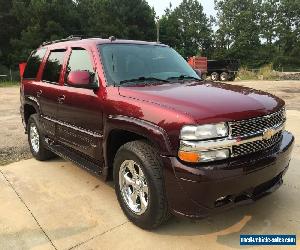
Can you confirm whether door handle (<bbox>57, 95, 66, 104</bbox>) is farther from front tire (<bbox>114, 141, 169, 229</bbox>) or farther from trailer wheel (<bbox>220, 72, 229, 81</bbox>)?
trailer wheel (<bbox>220, 72, 229, 81</bbox>)

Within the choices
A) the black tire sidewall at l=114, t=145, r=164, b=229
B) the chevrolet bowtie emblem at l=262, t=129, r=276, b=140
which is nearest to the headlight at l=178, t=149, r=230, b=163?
the black tire sidewall at l=114, t=145, r=164, b=229

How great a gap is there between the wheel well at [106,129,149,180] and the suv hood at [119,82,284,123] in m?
0.42

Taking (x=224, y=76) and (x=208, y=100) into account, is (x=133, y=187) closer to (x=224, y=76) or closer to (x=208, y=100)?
(x=208, y=100)

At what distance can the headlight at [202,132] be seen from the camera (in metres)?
3.17

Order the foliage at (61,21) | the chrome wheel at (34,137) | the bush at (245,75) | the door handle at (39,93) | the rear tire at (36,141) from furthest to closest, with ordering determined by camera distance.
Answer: the foliage at (61,21), the bush at (245,75), the chrome wheel at (34,137), the rear tire at (36,141), the door handle at (39,93)

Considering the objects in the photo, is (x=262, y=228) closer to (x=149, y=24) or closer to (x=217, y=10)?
(x=149, y=24)

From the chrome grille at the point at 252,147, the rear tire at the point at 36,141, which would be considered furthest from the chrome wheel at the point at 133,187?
the rear tire at the point at 36,141

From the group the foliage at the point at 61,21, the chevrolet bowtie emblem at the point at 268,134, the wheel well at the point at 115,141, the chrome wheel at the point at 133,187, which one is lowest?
the chrome wheel at the point at 133,187

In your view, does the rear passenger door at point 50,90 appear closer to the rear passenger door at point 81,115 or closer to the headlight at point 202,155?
the rear passenger door at point 81,115

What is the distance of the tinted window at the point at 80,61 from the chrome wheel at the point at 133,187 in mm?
1273

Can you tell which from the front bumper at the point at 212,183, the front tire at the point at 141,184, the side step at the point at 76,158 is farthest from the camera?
the side step at the point at 76,158

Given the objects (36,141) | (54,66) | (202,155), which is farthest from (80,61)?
(202,155)

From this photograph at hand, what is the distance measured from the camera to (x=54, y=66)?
5.41 meters

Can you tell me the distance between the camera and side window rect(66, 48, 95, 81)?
4512mm
